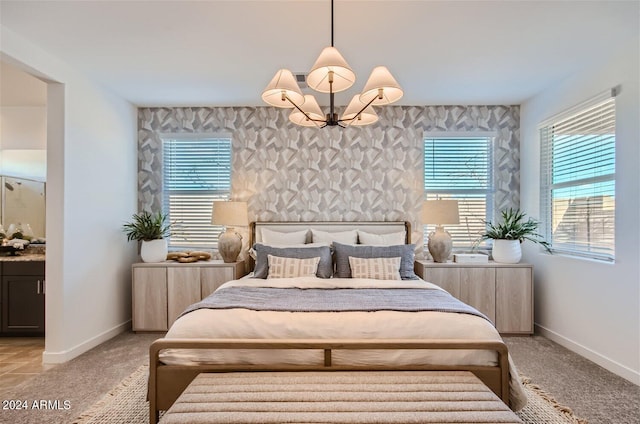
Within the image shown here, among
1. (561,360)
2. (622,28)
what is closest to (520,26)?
(622,28)

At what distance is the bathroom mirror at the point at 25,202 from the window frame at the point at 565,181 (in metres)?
5.68

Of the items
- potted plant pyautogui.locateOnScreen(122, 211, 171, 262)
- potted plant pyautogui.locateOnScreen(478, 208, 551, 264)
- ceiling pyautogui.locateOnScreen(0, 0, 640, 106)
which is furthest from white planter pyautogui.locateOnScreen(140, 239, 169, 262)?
potted plant pyautogui.locateOnScreen(478, 208, 551, 264)

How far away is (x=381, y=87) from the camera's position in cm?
209

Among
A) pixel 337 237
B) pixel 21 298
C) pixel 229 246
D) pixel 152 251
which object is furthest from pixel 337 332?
pixel 21 298

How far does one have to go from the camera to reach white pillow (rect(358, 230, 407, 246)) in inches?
156

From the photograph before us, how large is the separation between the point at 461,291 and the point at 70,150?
402cm

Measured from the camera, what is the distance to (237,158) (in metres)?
4.36

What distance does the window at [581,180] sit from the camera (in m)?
3.04

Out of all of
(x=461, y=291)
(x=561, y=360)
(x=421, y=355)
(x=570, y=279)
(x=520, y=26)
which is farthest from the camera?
(x=461, y=291)

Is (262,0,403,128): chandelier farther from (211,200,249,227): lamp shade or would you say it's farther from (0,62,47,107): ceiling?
(0,62,47,107): ceiling

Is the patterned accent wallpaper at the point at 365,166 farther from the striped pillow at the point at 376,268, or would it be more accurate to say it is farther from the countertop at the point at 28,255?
the countertop at the point at 28,255

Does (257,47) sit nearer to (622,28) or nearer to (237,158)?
(237,158)

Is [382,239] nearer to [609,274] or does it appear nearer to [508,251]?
[508,251]

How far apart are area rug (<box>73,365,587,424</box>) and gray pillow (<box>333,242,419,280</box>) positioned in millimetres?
1317
